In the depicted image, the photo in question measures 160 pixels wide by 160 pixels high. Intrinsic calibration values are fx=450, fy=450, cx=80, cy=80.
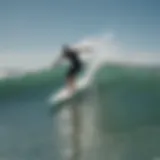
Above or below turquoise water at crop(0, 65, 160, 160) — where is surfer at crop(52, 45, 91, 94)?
above

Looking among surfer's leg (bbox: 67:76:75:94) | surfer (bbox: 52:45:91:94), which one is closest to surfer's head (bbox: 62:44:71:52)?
surfer (bbox: 52:45:91:94)

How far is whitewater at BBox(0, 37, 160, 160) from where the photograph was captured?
1.86 meters

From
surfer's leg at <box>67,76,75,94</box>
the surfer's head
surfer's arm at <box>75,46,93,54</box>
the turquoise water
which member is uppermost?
the surfer's head

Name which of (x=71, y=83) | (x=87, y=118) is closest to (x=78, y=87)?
(x=71, y=83)

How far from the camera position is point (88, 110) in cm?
190

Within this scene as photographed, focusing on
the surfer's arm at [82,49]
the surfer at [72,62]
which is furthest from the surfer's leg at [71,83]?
the surfer's arm at [82,49]

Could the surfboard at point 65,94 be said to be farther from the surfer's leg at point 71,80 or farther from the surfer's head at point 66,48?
the surfer's head at point 66,48

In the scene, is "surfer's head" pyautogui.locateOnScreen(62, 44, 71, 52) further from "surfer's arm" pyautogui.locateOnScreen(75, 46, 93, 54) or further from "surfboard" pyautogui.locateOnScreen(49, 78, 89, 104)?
"surfboard" pyautogui.locateOnScreen(49, 78, 89, 104)

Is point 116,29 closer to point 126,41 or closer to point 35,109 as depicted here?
point 126,41

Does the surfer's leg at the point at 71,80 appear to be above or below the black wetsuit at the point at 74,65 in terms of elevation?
below

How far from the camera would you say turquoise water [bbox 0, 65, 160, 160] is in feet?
6.10

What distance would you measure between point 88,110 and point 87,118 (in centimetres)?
3

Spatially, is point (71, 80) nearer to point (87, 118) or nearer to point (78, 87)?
point (78, 87)

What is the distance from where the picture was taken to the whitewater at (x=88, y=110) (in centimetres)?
186
